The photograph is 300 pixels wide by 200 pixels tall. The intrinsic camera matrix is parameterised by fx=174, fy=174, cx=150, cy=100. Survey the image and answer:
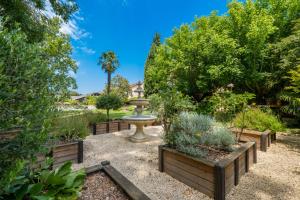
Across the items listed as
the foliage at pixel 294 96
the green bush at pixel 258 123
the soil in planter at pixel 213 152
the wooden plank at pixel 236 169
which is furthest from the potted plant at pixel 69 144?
the foliage at pixel 294 96

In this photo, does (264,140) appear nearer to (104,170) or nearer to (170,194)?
(170,194)

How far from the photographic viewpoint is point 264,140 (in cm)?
457

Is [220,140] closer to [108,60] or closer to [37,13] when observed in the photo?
[37,13]

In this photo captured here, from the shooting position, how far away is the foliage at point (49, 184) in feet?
4.36

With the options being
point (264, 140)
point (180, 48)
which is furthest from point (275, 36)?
point (264, 140)

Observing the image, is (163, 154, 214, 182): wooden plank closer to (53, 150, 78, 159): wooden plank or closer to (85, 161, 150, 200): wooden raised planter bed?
(85, 161, 150, 200): wooden raised planter bed

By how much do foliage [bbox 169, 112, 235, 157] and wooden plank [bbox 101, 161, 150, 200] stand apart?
A: 52.3 inches

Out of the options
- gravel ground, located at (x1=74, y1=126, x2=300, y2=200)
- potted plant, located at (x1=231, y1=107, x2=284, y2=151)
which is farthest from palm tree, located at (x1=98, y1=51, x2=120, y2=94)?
potted plant, located at (x1=231, y1=107, x2=284, y2=151)

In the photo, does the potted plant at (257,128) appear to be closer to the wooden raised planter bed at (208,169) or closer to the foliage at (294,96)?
the foliage at (294,96)

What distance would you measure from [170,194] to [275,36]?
11292mm

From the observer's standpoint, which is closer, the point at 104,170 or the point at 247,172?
the point at 104,170

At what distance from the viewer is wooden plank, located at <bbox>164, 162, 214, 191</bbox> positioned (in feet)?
8.36

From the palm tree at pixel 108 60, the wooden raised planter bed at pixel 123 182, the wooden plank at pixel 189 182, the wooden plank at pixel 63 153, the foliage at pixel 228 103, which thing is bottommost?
the wooden plank at pixel 189 182

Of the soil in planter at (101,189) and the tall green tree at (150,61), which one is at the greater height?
the tall green tree at (150,61)
